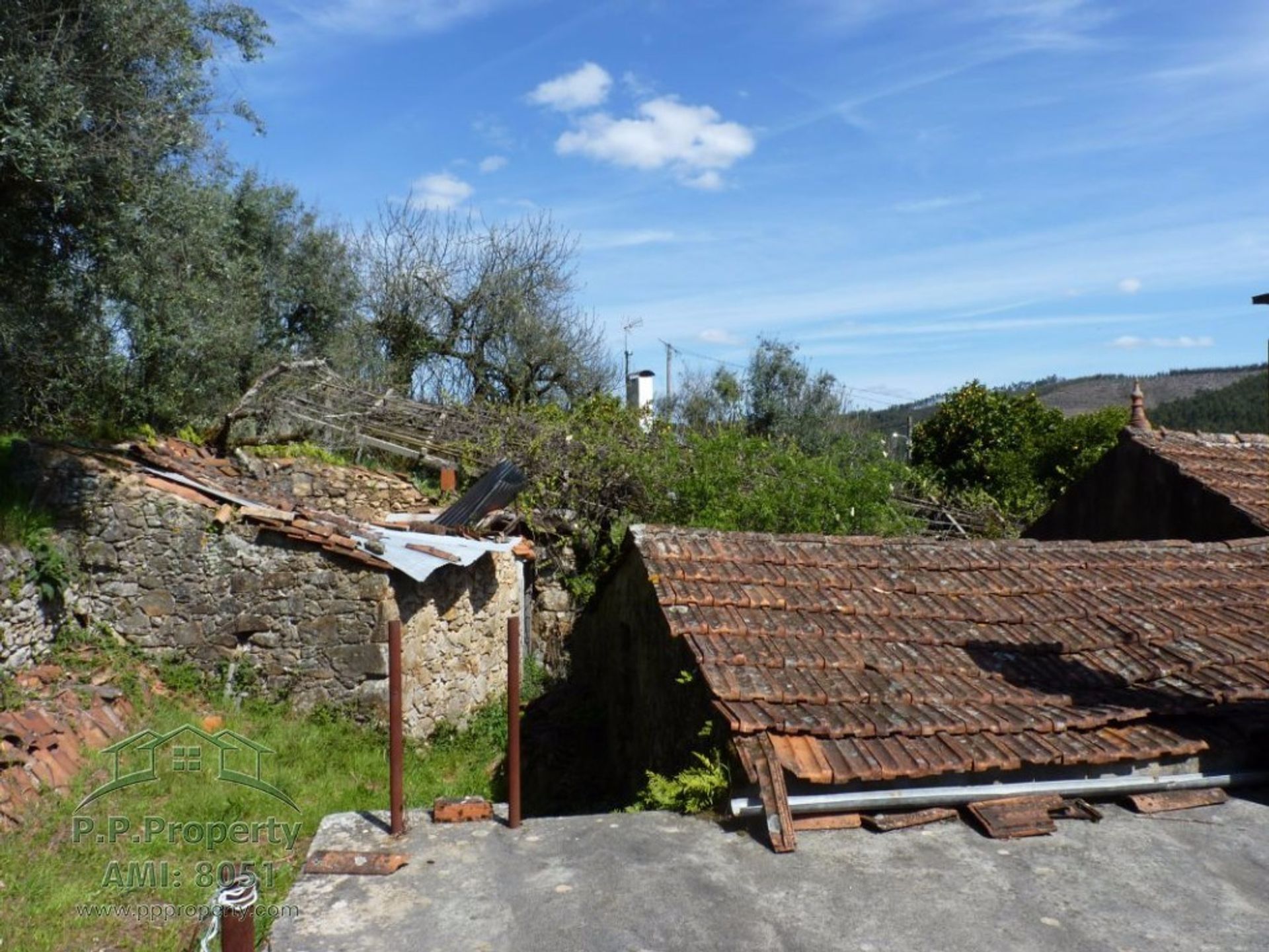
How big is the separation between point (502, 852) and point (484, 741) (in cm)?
620

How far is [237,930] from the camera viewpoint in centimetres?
334

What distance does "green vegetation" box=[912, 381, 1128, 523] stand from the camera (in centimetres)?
2048

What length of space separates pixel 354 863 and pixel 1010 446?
2036 centimetres

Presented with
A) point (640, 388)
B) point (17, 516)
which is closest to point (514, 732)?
point (17, 516)

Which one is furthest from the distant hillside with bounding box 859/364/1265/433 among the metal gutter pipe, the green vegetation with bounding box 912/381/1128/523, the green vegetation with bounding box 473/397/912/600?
the metal gutter pipe

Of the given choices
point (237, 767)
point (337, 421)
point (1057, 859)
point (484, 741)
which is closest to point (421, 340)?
point (337, 421)

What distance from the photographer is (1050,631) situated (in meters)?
6.88

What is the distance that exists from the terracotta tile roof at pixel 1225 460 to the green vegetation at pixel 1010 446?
8.03 meters

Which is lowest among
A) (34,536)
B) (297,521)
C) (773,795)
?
(773,795)

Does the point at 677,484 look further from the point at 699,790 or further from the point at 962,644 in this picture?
the point at 699,790

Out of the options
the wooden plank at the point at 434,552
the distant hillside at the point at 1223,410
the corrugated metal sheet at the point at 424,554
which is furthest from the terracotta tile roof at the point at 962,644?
the distant hillside at the point at 1223,410

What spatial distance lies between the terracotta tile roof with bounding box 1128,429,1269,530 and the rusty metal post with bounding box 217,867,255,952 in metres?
9.68

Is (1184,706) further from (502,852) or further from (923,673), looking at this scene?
(502,852)

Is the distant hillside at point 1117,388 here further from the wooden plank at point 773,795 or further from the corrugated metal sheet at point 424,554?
the wooden plank at point 773,795
